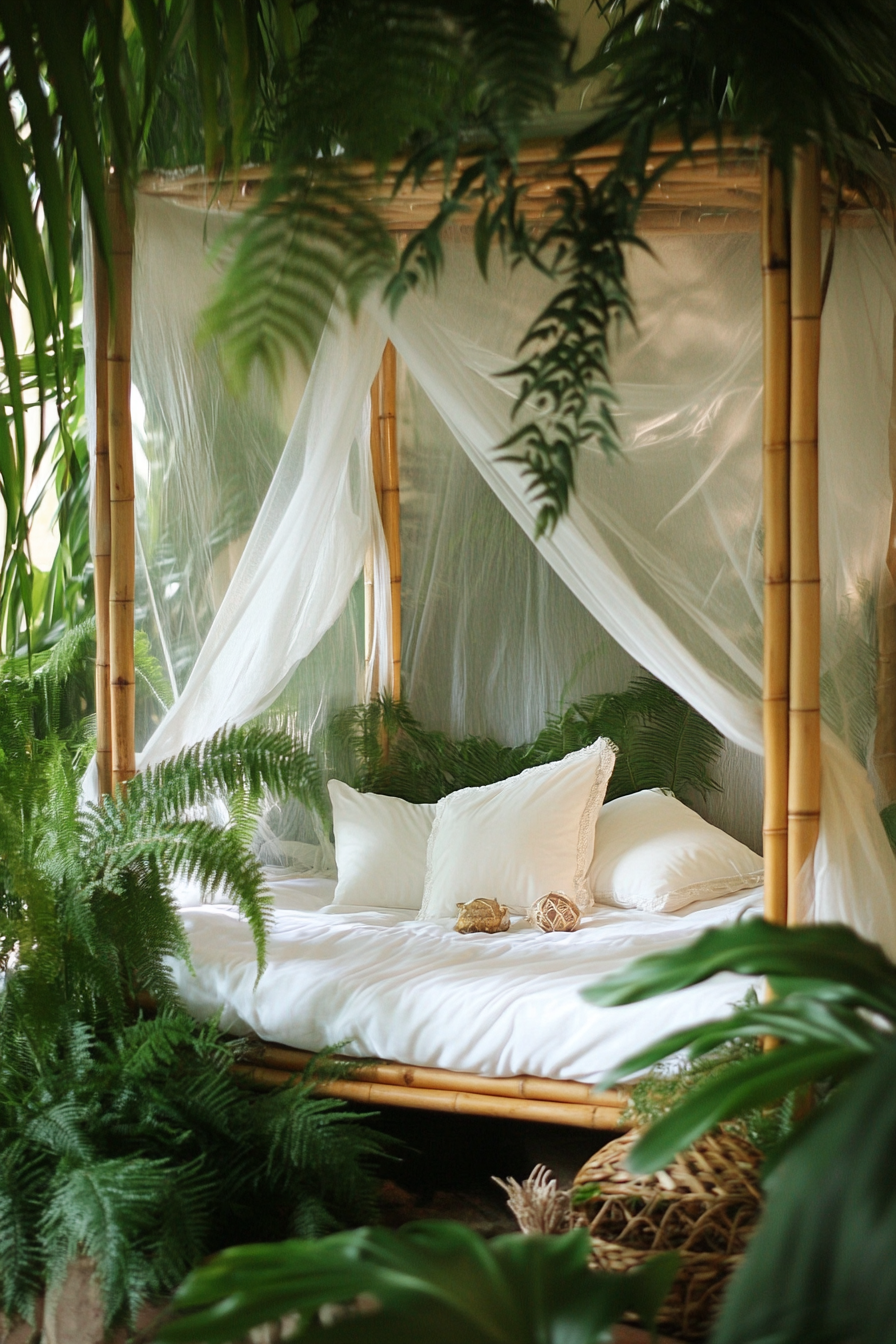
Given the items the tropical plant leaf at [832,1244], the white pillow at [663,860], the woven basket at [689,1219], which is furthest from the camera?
the white pillow at [663,860]

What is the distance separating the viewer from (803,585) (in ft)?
7.06

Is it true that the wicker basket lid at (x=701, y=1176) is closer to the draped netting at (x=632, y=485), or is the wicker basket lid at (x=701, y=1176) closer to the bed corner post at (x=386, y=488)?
the draped netting at (x=632, y=485)

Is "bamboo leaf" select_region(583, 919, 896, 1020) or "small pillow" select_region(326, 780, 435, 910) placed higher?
"bamboo leaf" select_region(583, 919, 896, 1020)

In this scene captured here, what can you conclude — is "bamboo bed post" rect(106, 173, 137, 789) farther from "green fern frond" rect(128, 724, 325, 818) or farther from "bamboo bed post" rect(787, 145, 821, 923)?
"bamboo bed post" rect(787, 145, 821, 923)

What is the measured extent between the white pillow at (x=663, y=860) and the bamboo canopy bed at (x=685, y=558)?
569 mm

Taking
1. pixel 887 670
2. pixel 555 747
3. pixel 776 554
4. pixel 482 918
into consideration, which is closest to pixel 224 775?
pixel 482 918

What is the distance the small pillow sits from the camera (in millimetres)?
3271

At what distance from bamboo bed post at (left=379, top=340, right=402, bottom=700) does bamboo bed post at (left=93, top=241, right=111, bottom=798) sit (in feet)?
3.45

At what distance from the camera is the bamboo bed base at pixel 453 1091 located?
2.35 m

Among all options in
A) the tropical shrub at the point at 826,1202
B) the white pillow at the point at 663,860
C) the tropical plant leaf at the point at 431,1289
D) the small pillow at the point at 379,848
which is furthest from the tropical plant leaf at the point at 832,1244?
the small pillow at the point at 379,848

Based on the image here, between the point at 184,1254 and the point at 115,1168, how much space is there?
0.18 metres

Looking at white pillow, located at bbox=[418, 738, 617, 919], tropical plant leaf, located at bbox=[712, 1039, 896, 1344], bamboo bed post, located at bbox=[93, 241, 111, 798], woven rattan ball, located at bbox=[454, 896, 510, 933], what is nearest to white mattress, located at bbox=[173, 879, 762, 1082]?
woven rattan ball, located at bbox=[454, 896, 510, 933]

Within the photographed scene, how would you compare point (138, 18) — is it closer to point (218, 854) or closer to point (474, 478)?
point (218, 854)

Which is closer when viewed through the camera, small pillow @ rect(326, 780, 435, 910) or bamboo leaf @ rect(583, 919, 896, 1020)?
bamboo leaf @ rect(583, 919, 896, 1020)
